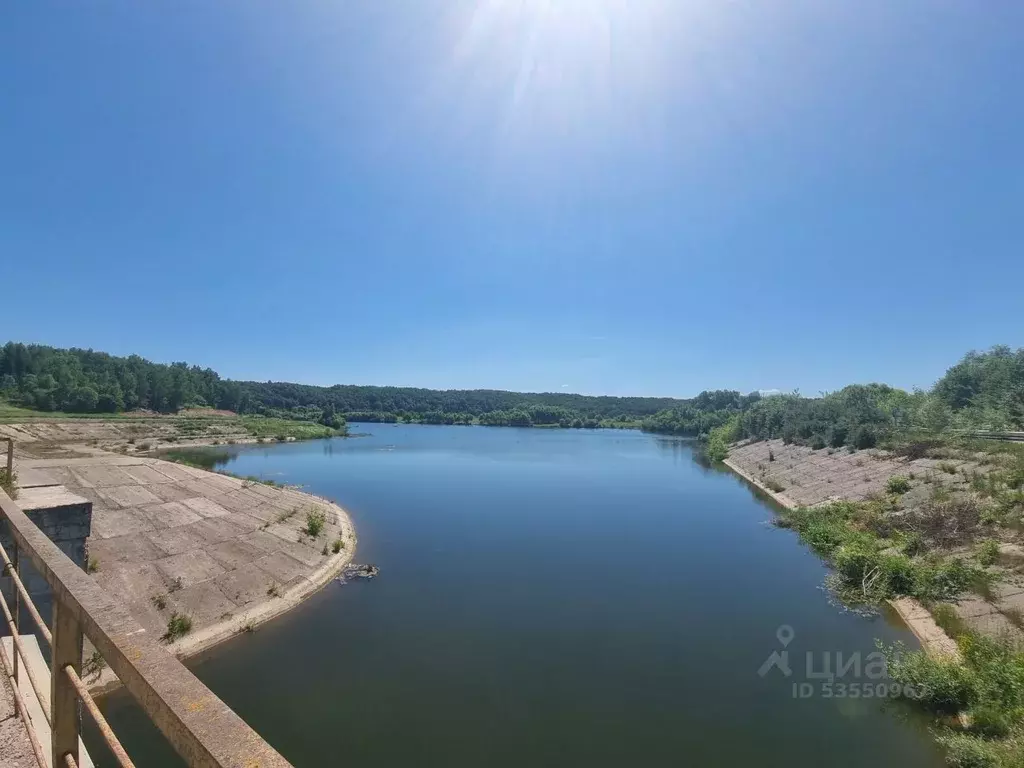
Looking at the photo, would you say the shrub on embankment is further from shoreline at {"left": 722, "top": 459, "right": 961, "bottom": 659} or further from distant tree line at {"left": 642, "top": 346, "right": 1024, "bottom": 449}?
distant tree line at {"left": 642, "top": 346, "right": 1024, "bottom": 449}

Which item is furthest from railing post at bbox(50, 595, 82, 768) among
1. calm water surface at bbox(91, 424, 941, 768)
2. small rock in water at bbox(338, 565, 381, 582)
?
small rock in water at bbox(338, 565, 381, 582)

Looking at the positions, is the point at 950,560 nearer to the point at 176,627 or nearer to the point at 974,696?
the point at 974,696

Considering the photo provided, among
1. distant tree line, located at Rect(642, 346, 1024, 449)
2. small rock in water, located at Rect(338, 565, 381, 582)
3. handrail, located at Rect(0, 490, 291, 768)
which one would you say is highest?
distant tree line, located at Rect(642, 346, 1024, 449)

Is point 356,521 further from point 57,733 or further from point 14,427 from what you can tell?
point 14,427

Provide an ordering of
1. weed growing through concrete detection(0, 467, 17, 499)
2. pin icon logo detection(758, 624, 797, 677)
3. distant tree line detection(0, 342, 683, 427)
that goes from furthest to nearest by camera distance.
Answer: distant tree line detection(0, 342, 683, 427) → pin icon logo detection(758, 624, 797, 677) → weed growing through concrete detection(0, 467, 17, 499)

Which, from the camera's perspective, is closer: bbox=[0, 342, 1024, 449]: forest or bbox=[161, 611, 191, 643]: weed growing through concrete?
bbox=[161, 611, 191, 643]: weed growing through concrete

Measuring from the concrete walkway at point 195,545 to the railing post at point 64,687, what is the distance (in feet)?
35.2

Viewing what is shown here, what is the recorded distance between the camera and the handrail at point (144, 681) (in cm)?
120

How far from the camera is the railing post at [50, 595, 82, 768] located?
1819mm

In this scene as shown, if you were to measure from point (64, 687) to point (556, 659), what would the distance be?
1240cm

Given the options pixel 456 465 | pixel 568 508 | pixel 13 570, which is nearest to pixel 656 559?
pixel 568 508

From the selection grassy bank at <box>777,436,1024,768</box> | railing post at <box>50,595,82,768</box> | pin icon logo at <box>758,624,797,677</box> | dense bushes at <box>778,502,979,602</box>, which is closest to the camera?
railing post at <box>50,595,82,768</box>

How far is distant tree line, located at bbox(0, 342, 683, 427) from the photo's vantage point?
8456 centimetres

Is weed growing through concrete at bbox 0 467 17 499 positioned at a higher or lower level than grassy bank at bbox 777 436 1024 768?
higher
